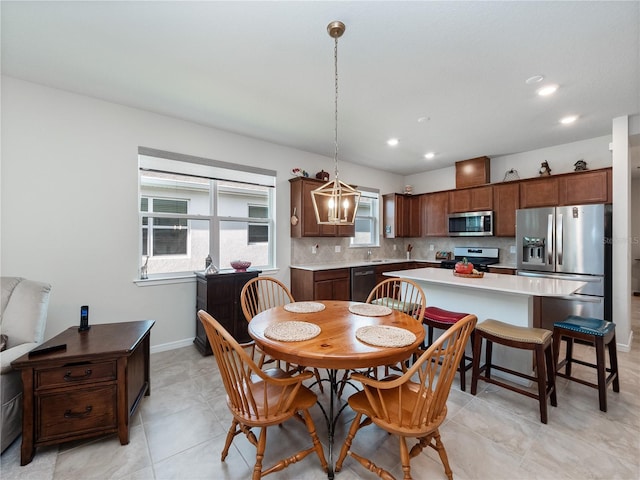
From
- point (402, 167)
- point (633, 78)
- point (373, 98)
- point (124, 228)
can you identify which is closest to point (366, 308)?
point (373, 98)

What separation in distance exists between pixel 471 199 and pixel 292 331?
174 inches

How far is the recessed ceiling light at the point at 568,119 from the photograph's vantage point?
3221 millimetres

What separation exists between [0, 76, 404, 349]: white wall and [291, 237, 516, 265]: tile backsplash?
1827mm

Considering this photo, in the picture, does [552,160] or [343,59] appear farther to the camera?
[552,160]

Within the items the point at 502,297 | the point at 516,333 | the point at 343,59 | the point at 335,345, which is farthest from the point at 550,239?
the point at 335,345

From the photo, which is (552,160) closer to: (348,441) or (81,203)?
(348,441)

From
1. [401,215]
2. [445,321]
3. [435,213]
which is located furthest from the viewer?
[401,215]

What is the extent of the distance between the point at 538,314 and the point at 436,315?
172cm

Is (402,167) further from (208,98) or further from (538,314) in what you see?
(208,98)

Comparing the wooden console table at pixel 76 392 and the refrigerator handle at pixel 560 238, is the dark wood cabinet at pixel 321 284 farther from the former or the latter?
the refrigerator handle at pixel 560 238

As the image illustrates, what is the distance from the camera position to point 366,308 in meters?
2.22

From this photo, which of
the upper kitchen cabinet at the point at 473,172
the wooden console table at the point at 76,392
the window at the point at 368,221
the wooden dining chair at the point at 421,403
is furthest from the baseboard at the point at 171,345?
the upper kitchen cabinet at the point at 473,172

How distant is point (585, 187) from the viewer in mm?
3707

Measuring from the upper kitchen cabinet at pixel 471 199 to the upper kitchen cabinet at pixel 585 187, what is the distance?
36.6 inches
